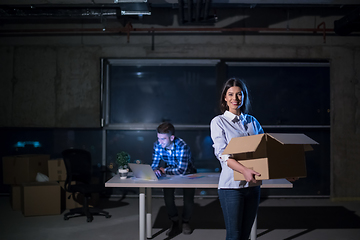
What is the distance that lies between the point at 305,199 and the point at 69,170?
12.7 feet

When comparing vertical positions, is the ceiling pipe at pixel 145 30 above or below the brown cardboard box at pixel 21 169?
above

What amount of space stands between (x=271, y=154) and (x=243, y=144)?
0.58 feet

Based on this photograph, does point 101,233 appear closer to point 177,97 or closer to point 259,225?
point 259,225

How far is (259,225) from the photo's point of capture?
13.4ft

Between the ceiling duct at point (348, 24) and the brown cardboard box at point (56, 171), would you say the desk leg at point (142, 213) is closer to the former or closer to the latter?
the brown cardboard box at point (56, 171)

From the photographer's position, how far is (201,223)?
163 inches

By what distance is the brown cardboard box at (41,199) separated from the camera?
4438 millimetres

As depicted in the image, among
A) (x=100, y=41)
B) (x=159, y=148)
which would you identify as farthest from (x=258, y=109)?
(x=100, y=41)

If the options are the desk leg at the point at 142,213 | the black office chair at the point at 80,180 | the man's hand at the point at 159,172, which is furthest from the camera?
the black office chair at the point at 80,180

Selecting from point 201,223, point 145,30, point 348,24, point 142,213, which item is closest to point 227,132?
point 142,213

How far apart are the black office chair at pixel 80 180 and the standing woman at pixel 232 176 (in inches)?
108

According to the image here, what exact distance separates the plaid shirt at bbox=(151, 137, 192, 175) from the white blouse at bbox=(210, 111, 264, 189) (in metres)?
1.61

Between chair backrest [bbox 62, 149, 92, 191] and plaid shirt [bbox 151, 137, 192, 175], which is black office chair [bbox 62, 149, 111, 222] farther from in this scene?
plaid shirt [bbox 151, 137, 192, 175]

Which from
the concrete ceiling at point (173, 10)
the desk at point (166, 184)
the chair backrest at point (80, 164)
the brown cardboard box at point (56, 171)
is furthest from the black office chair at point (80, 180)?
the concrete ceiling at point (173, 10)
